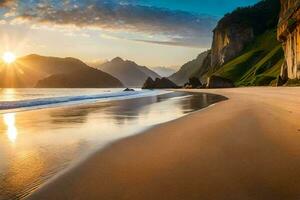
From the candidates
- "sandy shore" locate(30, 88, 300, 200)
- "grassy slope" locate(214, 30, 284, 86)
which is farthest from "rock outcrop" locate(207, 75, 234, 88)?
"sandy shore" locate(30, 88, 300, 200)

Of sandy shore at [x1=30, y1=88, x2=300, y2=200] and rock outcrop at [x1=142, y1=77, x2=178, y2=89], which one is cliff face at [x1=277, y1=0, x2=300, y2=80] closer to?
sandy shore at [x1=30, y1=88, x2=300, y2=200]

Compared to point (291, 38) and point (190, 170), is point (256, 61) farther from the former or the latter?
point (190, 170)

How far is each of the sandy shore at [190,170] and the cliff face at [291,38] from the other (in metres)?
64.7

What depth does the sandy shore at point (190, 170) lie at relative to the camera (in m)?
6.10

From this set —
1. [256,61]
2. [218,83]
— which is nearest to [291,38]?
[218,83]

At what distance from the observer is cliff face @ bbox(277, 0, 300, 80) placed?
2776 inches

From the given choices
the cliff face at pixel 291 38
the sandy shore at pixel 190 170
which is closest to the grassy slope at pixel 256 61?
the cliff face at pixel 291 38

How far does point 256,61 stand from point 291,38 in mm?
93110

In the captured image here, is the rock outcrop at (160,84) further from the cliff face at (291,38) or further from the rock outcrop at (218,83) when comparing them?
the cliff face at (291,38)

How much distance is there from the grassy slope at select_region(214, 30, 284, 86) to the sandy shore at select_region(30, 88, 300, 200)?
113502 millimetres

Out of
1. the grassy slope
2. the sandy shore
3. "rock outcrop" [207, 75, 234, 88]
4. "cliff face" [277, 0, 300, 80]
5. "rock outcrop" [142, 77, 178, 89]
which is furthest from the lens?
"rock outcrop" [142, 77, 178, 89]

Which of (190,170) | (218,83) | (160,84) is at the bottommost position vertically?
(160,84)

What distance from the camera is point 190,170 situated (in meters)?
7.59

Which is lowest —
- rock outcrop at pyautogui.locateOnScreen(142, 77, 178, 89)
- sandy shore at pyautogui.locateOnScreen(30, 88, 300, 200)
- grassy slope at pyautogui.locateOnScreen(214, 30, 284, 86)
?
rock outcrop at pyautogui.locateOnScreen(142, 77, 178, 89)
